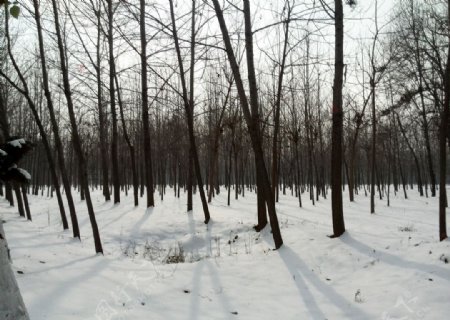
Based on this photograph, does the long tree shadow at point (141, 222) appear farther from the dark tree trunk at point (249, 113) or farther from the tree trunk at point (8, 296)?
the tree trunk at point (8, 296)

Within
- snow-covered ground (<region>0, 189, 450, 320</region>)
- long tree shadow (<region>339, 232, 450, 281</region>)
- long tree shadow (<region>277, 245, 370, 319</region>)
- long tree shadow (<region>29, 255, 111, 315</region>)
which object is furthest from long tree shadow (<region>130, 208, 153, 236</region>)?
long tree shadow (<region>339, 232, 450, 281</region>)

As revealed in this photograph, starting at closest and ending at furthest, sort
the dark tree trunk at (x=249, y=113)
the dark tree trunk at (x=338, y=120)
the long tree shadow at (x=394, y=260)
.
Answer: the long tree shadow at (x=394, y=260)
the dark tree trunk at (x=249, y=113)
the dark tree trunk at (x=338, y=120)

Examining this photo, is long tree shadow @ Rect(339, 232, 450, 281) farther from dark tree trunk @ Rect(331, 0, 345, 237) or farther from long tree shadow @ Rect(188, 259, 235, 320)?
long tree shadow @ Rect(188, 259, 235, 320)

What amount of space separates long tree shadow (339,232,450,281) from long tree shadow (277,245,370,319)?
111 centimetres

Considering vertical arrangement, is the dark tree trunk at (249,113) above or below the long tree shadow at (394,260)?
above

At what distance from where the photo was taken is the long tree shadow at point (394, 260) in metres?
4.98

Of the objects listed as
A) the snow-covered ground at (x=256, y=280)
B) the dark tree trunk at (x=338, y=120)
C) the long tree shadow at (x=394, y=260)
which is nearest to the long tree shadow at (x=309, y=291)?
the snow-covered ground at (x=256, y=280)

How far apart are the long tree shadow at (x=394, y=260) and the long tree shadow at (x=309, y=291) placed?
1108 millimetres

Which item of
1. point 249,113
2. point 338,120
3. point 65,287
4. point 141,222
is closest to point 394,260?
point 338,120

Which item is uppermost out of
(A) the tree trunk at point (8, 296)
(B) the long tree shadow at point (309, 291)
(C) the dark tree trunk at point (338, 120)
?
(C) the dark tree trunk at point (338, 120)

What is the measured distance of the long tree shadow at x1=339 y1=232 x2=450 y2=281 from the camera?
16.3 ft

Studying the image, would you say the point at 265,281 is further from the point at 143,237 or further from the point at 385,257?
the point at 143,237

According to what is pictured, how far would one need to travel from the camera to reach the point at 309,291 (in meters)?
5.36

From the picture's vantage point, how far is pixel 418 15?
1549 centimetres
